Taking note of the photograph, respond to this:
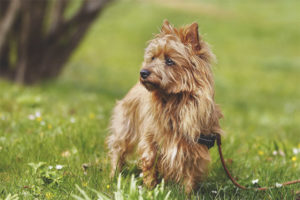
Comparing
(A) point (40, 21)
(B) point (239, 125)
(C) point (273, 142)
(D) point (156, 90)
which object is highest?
(A) point (40, 21)

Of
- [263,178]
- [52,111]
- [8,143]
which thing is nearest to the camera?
[263,178]

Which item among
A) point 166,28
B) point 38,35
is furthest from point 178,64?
point 38,35

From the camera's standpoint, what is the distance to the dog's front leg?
3.64 meters

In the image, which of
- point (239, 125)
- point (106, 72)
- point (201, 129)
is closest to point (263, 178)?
point (201, 129)

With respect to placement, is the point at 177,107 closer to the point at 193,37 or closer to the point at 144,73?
the point at 144,73

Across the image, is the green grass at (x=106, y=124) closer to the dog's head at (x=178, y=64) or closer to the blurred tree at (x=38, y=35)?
the dog's head at (x=178, y=64)

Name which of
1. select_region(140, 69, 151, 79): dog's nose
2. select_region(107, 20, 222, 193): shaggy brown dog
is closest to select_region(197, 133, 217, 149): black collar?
select_region(107, 20, 222, 193): shaggy brown dog

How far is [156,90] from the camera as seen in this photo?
346 cm

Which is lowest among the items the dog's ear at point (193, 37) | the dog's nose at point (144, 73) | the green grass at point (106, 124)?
the green grass at point (106, 124)

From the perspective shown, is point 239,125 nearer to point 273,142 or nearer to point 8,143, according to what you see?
point 273,142

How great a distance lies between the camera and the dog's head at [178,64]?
3.36 m

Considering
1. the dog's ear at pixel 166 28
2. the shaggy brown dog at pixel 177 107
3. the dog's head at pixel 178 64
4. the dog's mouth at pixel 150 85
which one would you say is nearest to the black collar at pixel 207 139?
the shaggy brown dog at pixel 177 107

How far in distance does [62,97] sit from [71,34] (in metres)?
2.13

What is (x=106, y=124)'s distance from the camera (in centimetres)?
583
